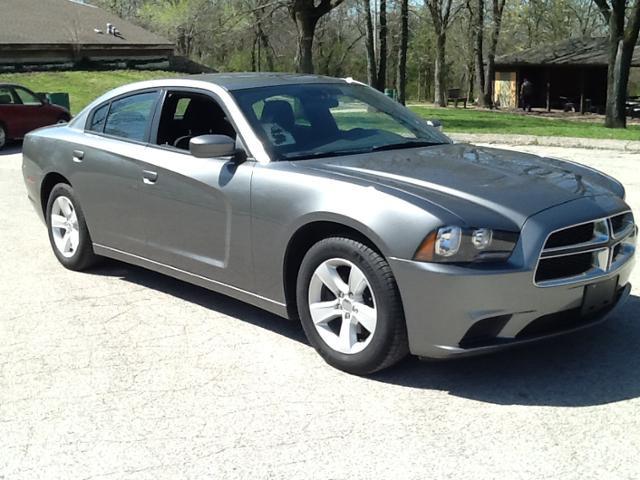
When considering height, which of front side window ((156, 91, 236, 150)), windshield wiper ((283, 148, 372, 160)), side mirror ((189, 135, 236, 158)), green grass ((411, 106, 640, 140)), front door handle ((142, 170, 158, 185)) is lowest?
green grass ((411, 106, 640, 140))

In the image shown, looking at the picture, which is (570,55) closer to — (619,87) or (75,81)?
(619,87)

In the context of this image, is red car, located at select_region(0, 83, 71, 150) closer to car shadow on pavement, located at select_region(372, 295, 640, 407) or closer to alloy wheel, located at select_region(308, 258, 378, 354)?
alloy wheel, located at select_region(308, 258, 378, 354)

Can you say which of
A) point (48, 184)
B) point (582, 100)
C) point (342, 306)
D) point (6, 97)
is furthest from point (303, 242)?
point (582, 100)

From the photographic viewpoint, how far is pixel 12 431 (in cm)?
383

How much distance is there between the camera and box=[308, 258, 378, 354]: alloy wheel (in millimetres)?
4266

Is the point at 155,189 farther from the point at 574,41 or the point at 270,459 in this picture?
the point at 574,41

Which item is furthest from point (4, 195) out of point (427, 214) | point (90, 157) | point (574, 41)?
point (574, 41)

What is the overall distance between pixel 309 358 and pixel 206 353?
0.62 meters

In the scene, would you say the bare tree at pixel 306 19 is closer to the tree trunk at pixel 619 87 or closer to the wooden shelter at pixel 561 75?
the tree trunk at pixel 619 87

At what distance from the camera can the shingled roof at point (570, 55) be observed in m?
42.8

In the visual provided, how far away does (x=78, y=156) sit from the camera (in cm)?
626

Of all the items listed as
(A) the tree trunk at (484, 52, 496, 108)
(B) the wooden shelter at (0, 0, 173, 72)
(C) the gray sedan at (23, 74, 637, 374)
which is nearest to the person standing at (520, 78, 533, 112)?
(A) the tree trunk at (484, 52, 496, 108)

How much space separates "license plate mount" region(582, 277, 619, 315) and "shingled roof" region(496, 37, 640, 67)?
Result: 40421 millimetres

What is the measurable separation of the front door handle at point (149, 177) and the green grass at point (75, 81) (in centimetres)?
2901
